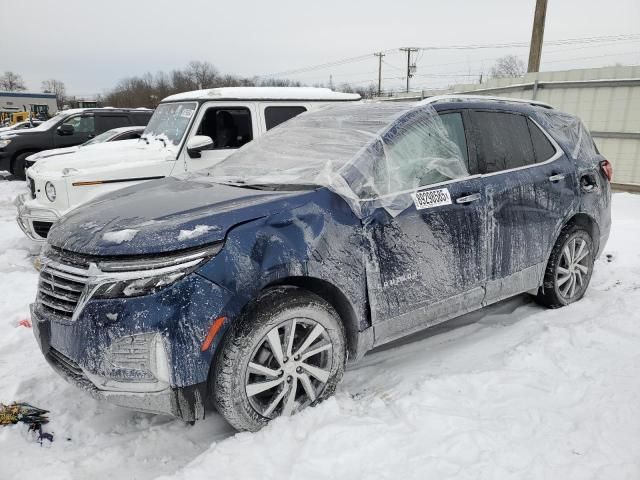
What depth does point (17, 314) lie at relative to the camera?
4395 millimetres

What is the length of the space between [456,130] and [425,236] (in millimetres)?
907

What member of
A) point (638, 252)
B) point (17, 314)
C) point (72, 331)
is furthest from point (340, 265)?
point (638, 252)

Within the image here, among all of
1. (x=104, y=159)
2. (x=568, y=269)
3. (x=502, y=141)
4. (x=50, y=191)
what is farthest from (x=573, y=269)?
(x=50, y=191)

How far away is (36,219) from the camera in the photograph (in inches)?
232

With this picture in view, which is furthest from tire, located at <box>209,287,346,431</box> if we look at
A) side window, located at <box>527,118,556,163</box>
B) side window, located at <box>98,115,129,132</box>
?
side window, located at <box>98,115,129,132</box>

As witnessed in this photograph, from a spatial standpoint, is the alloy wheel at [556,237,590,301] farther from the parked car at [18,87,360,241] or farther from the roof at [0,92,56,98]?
the roof at [0,92,56,98]

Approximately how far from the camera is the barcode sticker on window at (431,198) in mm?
3092

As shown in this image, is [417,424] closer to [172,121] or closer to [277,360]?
A: [277,360]

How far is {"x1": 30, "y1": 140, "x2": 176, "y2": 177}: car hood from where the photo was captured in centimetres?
607

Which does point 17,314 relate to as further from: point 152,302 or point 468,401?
point 468,401

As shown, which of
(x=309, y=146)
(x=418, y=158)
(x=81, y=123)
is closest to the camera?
(x=418, y=158)

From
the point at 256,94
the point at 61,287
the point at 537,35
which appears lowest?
the point at 61,287

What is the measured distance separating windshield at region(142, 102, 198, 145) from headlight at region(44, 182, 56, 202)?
58.4 inches

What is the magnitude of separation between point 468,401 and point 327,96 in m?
5.57
